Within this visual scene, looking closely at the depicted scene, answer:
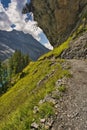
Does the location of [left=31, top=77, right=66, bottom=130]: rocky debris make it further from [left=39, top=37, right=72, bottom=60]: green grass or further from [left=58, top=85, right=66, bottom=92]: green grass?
[left=39, top=37, right=72, bottom=60]: green grass

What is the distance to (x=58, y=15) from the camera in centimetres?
12331

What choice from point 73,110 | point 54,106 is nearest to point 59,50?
point 54,106

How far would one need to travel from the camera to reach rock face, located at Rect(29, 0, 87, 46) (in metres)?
116

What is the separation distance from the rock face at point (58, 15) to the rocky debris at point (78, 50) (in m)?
32.3

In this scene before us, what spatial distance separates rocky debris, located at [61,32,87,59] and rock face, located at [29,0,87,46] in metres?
32.3

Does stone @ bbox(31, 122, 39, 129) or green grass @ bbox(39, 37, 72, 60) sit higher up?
green grass @ bbox(39, 37, 72, 60)

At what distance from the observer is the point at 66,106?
78.8 feet

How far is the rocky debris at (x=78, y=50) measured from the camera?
6870cm

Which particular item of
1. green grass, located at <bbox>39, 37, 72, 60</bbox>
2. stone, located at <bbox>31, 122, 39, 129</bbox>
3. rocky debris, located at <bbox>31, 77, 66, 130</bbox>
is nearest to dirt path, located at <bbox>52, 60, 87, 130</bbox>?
rocky debris, located at <bbox>31, 77, 66, 130</bbox>

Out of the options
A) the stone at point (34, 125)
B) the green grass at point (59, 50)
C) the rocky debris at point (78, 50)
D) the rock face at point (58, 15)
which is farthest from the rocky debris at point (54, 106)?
the rock face at point (58, 15)

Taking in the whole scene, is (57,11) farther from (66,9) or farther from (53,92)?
(53,92)

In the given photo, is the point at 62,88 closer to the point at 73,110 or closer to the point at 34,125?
the point at 73,110

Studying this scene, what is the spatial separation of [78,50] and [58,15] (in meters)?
54.6

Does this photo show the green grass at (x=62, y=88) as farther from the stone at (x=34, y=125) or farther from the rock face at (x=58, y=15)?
the rock face at (x=58, y=15)
